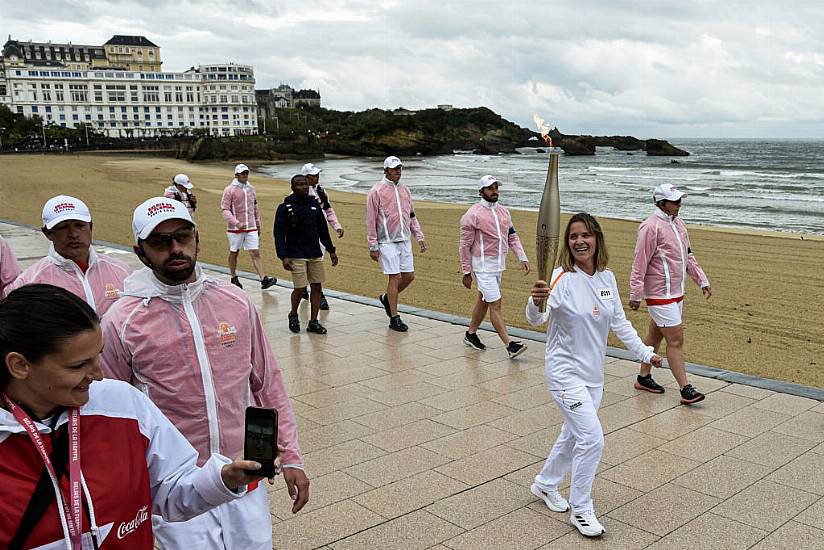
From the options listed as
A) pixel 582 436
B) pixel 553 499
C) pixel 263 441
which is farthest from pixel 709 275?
pixel 263 441

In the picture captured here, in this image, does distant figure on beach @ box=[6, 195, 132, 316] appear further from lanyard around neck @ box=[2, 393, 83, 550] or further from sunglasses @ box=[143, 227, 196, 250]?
lanyard around neck @ box=[2, 393, 83, 550]

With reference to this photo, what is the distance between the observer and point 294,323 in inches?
387

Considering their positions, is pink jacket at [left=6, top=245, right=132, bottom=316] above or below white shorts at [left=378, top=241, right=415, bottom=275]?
above

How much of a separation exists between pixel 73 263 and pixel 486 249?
16.1ft

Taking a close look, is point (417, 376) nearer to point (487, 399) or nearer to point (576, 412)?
point (487, 399)

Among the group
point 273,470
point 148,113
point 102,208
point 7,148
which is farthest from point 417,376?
point 148,113

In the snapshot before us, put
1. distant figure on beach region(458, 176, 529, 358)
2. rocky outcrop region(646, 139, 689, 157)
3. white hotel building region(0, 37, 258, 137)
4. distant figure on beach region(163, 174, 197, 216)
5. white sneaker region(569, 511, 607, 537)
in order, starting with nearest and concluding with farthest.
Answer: white sneaker region(569, 511, 607, 537)
distant figure on beach region(458, 176, 529, 358)
distant figure on beach region(163, 174, 197, 216)
rocky outcrop region(646, 139, 689, 157)
white hotel building region(0, 37, 258, 137)

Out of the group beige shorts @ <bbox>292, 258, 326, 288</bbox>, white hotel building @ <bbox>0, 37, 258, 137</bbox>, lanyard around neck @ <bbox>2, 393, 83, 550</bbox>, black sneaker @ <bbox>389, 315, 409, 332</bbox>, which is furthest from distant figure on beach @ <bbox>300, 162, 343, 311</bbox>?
white hotel building @ <bbox>0, 37, 258, 137</bbox>

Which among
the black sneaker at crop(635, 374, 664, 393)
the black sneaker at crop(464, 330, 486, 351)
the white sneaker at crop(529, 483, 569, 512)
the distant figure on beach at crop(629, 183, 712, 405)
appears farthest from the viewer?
the black sneaker at crop(464, 330, 486, 351)

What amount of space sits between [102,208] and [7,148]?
71.3 m

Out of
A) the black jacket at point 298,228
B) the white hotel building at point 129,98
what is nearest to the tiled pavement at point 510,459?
the black jacket at point 298,228

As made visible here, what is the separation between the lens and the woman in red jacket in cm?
192

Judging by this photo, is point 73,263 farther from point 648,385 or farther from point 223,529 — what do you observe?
point 648,385

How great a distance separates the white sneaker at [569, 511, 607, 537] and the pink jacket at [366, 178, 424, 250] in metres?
5.77
